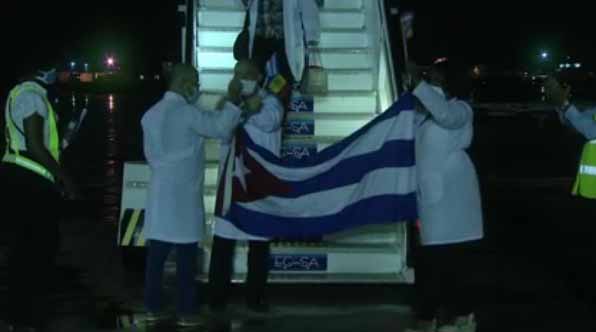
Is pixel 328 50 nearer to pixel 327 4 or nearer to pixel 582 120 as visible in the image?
pixel 327 4

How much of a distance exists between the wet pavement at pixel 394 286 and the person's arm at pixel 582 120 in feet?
2.40

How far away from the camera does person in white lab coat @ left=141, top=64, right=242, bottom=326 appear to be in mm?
7559

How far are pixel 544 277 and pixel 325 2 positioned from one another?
4.14 m

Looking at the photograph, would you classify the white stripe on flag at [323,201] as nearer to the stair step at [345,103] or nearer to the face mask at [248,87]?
the face mask at [248,87]

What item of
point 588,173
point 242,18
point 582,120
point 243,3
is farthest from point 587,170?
point 242,18

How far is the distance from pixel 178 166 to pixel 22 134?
42.7 inches

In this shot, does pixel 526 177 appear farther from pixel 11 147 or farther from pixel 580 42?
pixel 580 42

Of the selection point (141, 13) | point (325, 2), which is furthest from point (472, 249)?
point (141, 13)

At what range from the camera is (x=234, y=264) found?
9.15m

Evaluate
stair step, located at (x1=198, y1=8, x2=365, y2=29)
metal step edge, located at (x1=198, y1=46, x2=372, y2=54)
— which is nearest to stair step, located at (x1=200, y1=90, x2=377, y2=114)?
metal step edge, located at (x1=198, y1=46, x2=372, y2=54)

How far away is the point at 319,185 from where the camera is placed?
855 cm

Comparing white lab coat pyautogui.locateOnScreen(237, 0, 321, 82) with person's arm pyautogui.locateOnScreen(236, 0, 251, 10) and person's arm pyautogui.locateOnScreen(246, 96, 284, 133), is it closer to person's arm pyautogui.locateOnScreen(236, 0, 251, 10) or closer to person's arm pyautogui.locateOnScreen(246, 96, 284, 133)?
person's arm pyautogui.locateOnScreen(236, 0, 251, 10)

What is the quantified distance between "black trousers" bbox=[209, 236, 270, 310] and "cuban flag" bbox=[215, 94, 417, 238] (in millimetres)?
176

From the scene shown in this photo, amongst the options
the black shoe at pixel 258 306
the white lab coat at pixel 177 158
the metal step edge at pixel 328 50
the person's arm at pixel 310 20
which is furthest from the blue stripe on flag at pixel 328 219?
the metal step edge at pixel 328 50
